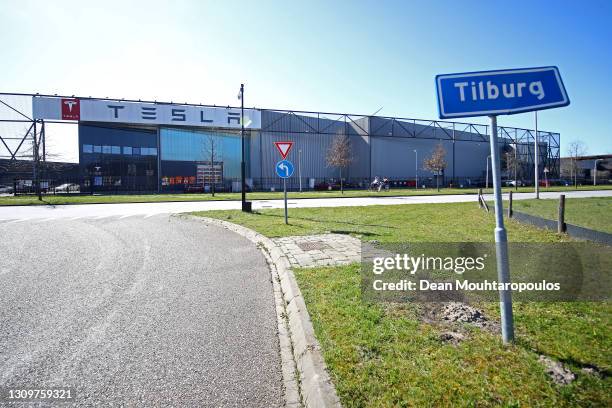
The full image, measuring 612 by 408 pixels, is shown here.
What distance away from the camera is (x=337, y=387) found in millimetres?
2402

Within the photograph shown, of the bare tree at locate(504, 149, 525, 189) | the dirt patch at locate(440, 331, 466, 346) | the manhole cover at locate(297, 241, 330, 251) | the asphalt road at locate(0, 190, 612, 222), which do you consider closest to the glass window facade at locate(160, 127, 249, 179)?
the asphalt road at locate(0, 190, 612, 222)

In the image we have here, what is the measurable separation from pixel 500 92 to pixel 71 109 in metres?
46.7

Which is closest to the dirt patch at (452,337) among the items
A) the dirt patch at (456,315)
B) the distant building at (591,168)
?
the dirt patch at (456,315)

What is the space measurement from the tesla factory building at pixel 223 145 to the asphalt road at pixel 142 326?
85.9 feet

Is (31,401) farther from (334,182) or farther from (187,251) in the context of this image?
(334,182)

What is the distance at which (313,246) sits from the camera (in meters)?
7.61

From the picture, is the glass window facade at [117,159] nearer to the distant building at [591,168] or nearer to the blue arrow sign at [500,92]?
the blue arrow sign at [500,92]

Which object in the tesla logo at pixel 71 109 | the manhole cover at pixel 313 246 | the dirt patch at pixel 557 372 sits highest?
the tesla logo at pixel 71 109

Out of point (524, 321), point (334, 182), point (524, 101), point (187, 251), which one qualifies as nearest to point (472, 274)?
point (524, 321)

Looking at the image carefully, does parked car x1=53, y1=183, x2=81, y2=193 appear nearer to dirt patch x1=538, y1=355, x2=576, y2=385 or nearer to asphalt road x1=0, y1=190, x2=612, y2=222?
asphalt road x1=0, y1=190, x2=612, y2=222

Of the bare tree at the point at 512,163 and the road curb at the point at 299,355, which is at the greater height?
the bare tree at the point at 512,163

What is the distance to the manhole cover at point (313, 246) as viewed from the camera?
7355mm

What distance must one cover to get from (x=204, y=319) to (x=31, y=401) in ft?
5.54

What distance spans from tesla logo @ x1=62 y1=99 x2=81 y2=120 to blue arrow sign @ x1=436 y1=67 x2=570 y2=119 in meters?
45.7
